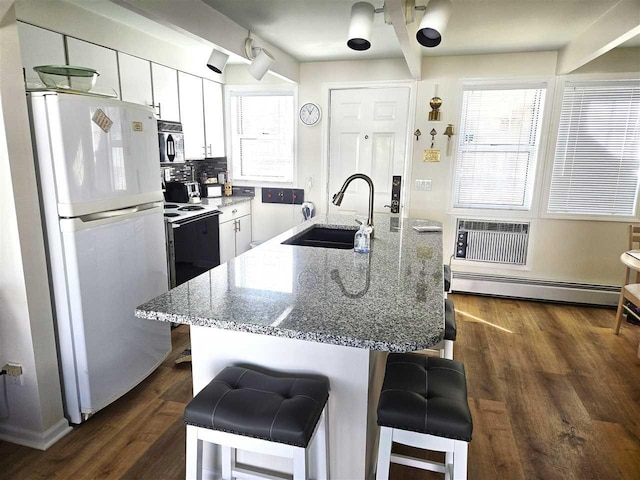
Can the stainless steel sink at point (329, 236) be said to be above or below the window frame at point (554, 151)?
below

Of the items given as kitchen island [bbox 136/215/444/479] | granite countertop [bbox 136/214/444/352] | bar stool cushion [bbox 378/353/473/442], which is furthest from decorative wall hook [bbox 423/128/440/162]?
bar stool cushion [bbox 378/353/473/442]

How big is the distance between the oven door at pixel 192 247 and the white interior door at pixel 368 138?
4.77 ft

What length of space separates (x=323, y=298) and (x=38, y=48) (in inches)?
90.2

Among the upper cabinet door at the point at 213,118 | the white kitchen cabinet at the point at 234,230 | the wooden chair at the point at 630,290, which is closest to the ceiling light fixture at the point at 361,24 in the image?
the white kitchen cabinet at the point at 234,230

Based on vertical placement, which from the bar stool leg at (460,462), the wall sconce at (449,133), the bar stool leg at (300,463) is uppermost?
the wall sconce at (449,133)

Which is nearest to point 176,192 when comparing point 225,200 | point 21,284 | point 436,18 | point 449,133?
point 225,200

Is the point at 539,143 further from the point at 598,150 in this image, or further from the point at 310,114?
the point at 310,114

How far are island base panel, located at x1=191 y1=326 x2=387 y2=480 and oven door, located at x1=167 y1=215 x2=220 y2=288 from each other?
5.75 feet

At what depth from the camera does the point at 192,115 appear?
3980 mm

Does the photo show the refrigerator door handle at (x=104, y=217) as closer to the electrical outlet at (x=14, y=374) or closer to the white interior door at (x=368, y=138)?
the electrical outlet at (x=14, y=374)

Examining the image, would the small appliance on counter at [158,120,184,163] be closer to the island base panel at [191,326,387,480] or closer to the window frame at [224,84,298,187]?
the window frame at [224,84,298,187]

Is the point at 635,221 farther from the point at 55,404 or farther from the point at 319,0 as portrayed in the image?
the point at 55,404

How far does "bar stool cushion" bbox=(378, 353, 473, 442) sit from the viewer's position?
1.26 metres

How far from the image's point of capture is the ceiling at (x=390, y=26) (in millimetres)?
2582
